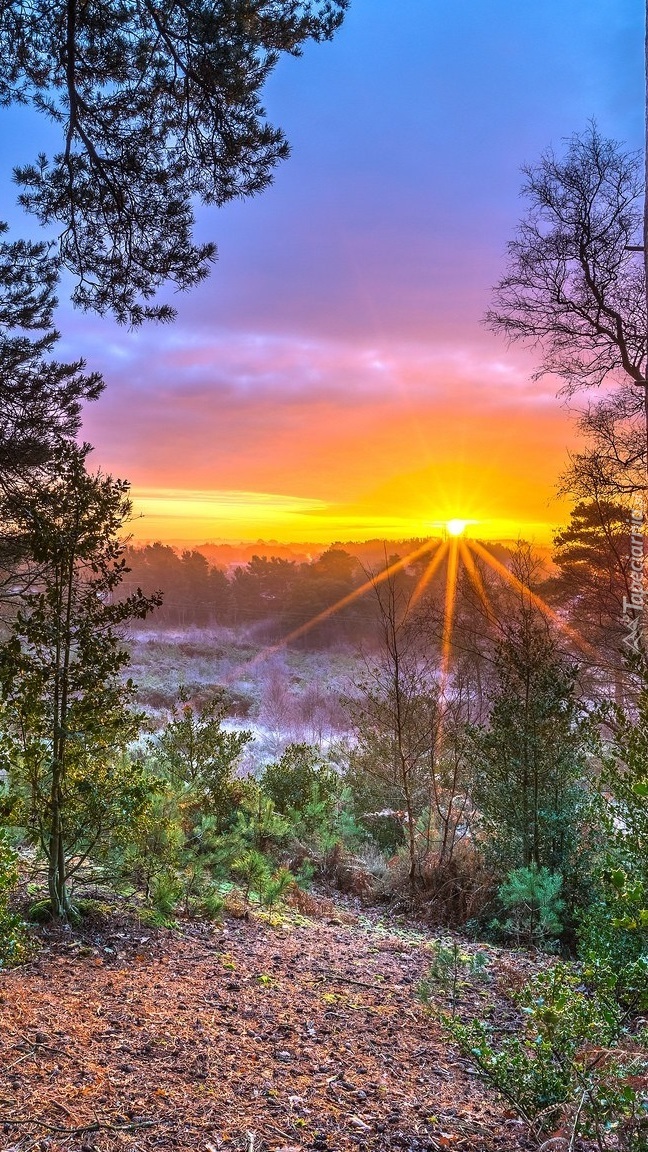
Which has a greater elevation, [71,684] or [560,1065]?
[71,684]

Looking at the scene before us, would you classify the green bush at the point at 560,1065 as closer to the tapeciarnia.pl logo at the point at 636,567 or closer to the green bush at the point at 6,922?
the green bush at the point at 6,922

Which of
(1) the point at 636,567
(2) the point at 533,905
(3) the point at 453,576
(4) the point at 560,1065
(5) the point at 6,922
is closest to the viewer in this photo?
(4) the point at 560,1065

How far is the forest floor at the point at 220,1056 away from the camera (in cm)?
225

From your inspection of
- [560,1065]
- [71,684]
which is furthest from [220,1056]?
[71,684]

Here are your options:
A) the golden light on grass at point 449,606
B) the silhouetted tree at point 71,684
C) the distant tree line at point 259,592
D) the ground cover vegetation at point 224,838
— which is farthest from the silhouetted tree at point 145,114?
the distant tree line at point 259,592

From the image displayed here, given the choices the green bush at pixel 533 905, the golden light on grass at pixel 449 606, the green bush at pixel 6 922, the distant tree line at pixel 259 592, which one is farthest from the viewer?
the distant tree line at pixel 259 592

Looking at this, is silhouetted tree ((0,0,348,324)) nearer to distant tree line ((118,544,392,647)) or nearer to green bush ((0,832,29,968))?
green bush ((0,832,29,968))

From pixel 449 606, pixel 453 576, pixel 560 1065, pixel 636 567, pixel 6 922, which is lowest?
pixel 560 1065

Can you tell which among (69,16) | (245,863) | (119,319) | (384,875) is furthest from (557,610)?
(69,16)

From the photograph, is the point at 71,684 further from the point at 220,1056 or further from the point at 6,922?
the point at 220,1056

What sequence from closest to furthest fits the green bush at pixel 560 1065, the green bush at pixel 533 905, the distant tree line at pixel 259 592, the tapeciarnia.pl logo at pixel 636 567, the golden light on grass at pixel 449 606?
1. the green bush at pixel 560 1065
2. the green bush at pixel 533 905
3. the tapeciarnia.pl logo at pixel 636 567
4. the golden light on grass at pixel 449 606
5. the distant tree line at pixel 259 592

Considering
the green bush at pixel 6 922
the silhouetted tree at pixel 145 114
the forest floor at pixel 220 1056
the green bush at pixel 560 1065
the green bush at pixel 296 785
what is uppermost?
the silhouetted tree at pixel 145 114

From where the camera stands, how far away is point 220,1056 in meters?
2.72

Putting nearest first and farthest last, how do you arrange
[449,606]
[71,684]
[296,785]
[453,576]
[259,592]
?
[71,684] → [296,785] → [449,606] → [453,576] → [259,592]
